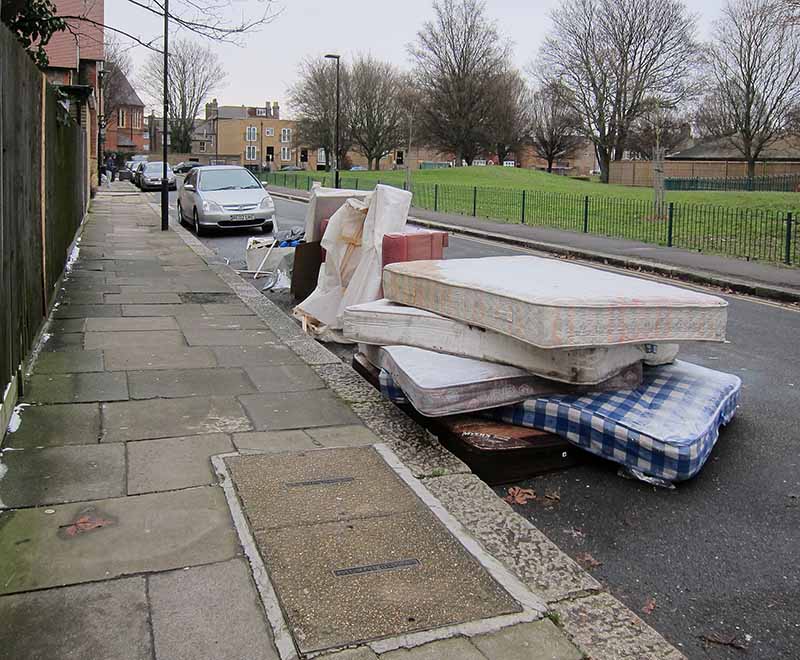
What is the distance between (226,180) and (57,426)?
16.2 meters

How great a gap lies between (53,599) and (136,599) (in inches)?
11.6

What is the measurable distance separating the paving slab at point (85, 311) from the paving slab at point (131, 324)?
0.91 feet

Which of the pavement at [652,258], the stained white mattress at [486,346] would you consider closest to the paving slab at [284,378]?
the stained white mattress at [486,346]

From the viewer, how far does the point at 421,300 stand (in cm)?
557

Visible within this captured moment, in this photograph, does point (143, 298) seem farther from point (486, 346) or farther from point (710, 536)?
point (710, 536)

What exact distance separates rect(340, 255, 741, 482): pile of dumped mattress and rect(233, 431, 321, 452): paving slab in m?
0.67

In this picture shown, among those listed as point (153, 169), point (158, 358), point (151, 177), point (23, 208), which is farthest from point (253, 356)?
point (153, 169)

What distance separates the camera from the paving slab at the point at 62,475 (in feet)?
13.0

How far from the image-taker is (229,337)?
7859 millimetres

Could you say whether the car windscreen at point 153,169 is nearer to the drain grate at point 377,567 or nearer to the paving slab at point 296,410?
the paving slab at point 296,410

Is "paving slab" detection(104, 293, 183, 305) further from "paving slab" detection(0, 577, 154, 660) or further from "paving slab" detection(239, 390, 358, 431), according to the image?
"paving slab" detection(0, 577, 154, 660)

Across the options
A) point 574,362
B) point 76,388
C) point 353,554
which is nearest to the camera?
point 353,554

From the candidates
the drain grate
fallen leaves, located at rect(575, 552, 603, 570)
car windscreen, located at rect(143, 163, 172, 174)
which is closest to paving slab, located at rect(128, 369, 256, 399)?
the drain grate

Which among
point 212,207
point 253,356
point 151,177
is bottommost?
point 253,356
